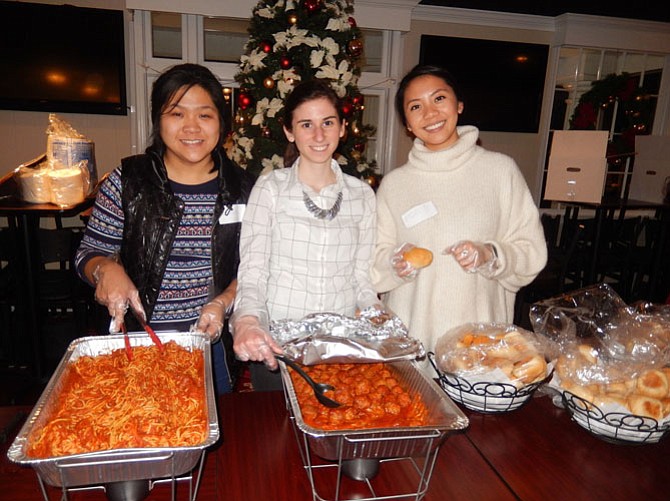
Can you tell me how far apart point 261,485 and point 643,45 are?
720 cm

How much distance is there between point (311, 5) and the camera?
11.2ft

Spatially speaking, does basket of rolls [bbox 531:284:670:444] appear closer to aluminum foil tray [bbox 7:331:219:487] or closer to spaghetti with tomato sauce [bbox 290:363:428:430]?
spaghetti with tomato sauce [bbox 290:363:428:430]

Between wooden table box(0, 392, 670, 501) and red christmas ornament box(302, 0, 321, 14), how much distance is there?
308cm

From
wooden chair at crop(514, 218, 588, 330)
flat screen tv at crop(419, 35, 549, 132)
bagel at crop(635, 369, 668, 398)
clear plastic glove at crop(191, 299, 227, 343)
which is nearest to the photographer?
bagel at crop(635, 369, 668, 398)

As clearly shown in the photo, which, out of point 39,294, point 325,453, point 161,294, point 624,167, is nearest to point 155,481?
point 325,453

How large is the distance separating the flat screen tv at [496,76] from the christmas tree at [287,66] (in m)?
2.29

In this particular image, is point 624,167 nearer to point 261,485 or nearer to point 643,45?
point 643,45

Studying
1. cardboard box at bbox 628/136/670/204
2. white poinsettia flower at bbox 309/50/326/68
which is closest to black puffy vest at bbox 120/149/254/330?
white poinsettia flower at bbox 309/50/326/68

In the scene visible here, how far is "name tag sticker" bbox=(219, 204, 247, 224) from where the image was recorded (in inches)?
66.2

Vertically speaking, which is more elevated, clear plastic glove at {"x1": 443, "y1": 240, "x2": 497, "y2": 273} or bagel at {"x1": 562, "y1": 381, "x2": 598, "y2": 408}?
clear plastic glove at {"x1": 443, "y1": 240, "x2": 497, "y2": 273}

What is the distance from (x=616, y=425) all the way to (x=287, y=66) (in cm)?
315

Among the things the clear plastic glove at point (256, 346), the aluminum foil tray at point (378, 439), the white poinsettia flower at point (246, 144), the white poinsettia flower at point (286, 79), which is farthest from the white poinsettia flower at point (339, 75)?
the aluminum foil tray at point (378, 439)

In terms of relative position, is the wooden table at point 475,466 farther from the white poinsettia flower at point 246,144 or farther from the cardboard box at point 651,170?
the cardboard box at point 651,170

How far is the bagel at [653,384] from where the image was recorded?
1.18 m
